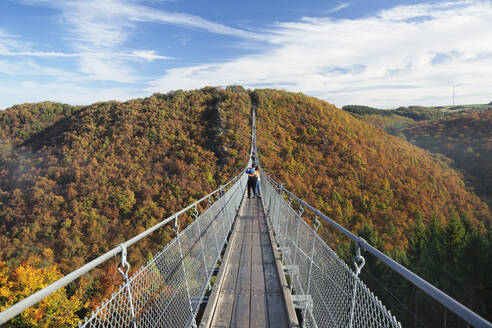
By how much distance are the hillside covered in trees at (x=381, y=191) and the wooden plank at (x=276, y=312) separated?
1361 cm

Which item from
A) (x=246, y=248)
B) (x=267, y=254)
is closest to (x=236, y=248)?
(x=246, y=248)

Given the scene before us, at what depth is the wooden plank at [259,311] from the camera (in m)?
2.71

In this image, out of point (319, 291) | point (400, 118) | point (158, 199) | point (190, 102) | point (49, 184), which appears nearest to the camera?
point (319, 291)

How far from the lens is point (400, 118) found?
118 m

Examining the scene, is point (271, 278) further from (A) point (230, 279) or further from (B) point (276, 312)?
(B) point (276, 312)

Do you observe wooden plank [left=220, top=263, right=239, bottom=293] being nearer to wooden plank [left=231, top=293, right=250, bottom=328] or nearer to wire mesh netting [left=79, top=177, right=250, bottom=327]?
wooden plank [left=231, top=293, right=250, bottom=328]

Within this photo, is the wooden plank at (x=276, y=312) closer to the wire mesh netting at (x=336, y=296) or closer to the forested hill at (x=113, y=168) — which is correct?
the wire mesh netting at (x=336, y=296)

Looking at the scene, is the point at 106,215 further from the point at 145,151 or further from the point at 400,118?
the point at 400,118

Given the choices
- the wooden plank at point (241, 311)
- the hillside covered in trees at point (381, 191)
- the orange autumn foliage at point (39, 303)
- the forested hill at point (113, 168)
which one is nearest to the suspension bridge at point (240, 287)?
the wooden plank at point (241, 311)

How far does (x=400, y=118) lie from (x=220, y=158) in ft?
338

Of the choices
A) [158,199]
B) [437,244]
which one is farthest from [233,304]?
[158,199]

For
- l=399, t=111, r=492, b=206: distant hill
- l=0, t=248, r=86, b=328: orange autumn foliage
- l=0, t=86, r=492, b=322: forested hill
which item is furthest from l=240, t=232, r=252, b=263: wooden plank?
l=399, t=111, r=492, b=206: distant hill

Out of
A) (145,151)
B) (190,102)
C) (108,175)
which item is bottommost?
(108,175)

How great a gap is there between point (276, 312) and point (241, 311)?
390 mm
